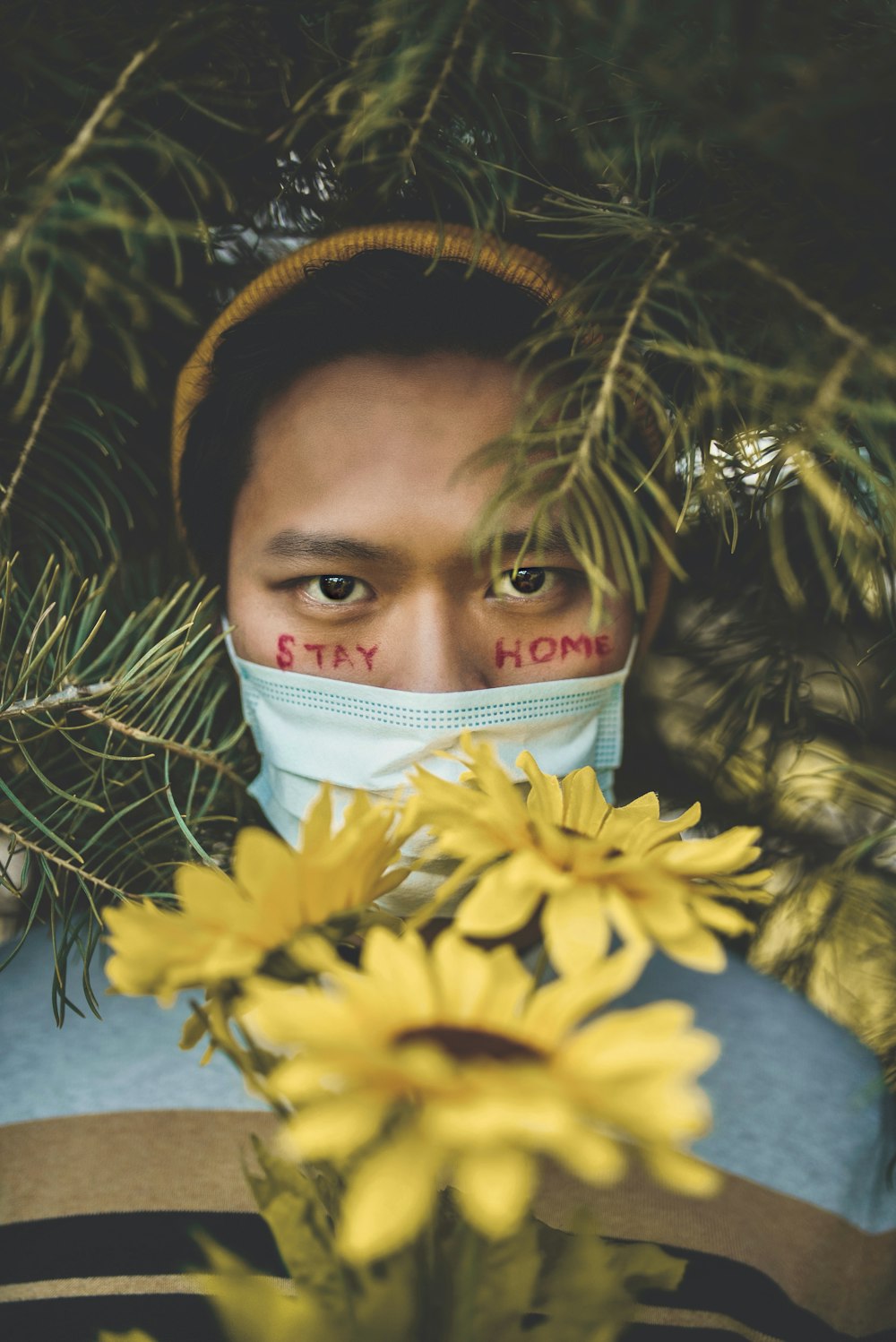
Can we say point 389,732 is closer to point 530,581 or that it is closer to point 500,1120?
point 530,581

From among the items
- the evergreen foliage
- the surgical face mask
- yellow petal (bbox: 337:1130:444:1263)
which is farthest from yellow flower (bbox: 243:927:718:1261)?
the surgical face mask

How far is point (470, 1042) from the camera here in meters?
0.25

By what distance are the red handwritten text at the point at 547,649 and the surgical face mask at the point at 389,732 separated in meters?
0.02

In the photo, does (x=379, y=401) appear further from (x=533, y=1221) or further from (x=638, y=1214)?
(x=638, y=1214)

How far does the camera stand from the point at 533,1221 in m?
0.36

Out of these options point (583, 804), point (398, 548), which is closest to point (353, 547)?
point (398, 548)

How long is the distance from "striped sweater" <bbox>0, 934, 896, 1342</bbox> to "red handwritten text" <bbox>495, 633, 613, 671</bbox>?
18.2 inches

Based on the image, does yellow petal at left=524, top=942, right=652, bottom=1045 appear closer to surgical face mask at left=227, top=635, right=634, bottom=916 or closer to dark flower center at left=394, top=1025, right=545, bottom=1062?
dark flower center at left=394, top=1025, right=545, bottom=1062

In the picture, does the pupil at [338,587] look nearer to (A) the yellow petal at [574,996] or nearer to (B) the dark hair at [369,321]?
(B) the dark hair at [369,321]

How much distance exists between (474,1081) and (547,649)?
611 millimetres

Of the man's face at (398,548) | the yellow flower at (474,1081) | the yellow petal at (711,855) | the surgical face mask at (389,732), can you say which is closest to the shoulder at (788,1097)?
the surgical face mask at (389,732)

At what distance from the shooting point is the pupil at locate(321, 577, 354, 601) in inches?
31.7

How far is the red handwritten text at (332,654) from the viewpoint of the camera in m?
0.78

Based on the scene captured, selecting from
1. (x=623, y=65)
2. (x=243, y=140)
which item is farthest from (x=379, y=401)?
(x=623, y=65)
